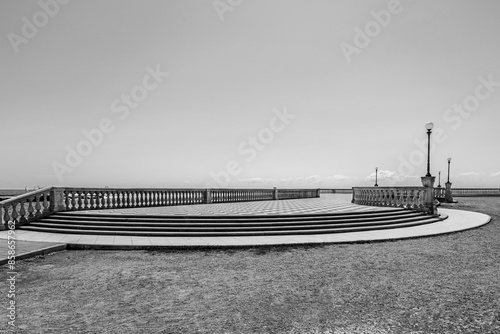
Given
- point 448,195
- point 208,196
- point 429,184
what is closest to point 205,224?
point 208,196

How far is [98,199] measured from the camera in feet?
53.2

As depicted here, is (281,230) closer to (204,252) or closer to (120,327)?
(204,252)

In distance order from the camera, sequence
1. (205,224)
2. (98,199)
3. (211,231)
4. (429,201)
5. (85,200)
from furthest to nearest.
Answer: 1. (429,201)
2. (98,199)
3. (85,200)
4. (205,224)
5. (211,231)

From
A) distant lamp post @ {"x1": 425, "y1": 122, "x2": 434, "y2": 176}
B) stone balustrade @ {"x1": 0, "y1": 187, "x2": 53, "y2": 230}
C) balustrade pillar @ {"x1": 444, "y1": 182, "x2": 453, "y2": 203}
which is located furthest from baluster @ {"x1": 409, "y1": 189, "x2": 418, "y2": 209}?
stone balustrade @ {"x1": 0, "y1": 187, "x2": 53, "y2": 230}

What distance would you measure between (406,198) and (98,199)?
1768cm

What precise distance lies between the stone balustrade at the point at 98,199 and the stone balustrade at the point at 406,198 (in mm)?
11149

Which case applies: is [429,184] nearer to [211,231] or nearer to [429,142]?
[429,142]

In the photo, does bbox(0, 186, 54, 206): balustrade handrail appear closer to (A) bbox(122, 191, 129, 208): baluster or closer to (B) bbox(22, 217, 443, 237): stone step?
(B) bbox(22, 217, 443, 237): stone step

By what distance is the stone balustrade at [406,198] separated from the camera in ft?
56.5

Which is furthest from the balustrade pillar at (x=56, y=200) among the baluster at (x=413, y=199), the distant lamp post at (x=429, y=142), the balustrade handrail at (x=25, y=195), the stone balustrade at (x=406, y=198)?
the distant lamp post at (x=429, y=142)

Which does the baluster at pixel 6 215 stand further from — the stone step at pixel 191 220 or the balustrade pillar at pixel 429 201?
the balustrade pillar at pixel 429 201

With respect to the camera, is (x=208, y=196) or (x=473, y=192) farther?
(x=473, y=192)

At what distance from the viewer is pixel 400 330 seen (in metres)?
4.04

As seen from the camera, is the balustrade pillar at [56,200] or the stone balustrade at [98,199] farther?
the balustrade pillar at [56,200]
